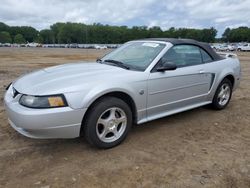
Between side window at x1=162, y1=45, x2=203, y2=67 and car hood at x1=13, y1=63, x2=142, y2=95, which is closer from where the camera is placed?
car hood at x1=13, y1=63, x2=142, y2=95

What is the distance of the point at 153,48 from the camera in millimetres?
4129

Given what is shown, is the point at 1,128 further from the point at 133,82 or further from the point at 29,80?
the point at 133,82

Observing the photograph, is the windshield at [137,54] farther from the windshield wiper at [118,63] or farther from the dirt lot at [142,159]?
the dirt lot at [142,159]

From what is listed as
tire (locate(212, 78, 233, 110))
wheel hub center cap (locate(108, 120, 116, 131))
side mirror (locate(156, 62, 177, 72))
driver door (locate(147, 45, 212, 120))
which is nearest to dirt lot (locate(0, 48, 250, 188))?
wheel hub center cap (locate(108, 120, 116, 131))

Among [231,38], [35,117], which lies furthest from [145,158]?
[231,38]

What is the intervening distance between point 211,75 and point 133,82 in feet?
6.40

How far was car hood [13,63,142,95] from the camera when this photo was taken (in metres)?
3.03

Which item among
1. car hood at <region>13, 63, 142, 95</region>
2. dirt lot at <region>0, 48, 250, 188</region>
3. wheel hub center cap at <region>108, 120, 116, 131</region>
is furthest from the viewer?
wheel hub center cap at <region>108, 120, 116, 131</region>

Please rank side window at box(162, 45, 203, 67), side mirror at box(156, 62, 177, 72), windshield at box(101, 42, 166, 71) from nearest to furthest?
side mirror at box(156, 62, 177, 72) → windshield at box(101, 42, 166, 71) → side window at box(162, 45, 203, 67)

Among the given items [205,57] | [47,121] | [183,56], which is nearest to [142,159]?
[47,121]

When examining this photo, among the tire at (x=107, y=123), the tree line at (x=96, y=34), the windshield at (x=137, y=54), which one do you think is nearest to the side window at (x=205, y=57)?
the windshield at (x=137, y=54)

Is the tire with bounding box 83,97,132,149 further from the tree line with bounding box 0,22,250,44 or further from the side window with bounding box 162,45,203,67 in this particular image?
the tree line with bounding box 0,22,250,44

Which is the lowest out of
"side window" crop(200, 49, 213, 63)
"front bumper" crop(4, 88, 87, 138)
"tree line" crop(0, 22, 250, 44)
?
"front bumper" crop(4, 88, 87, 138)

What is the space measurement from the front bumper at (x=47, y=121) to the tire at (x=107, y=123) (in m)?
0.15
